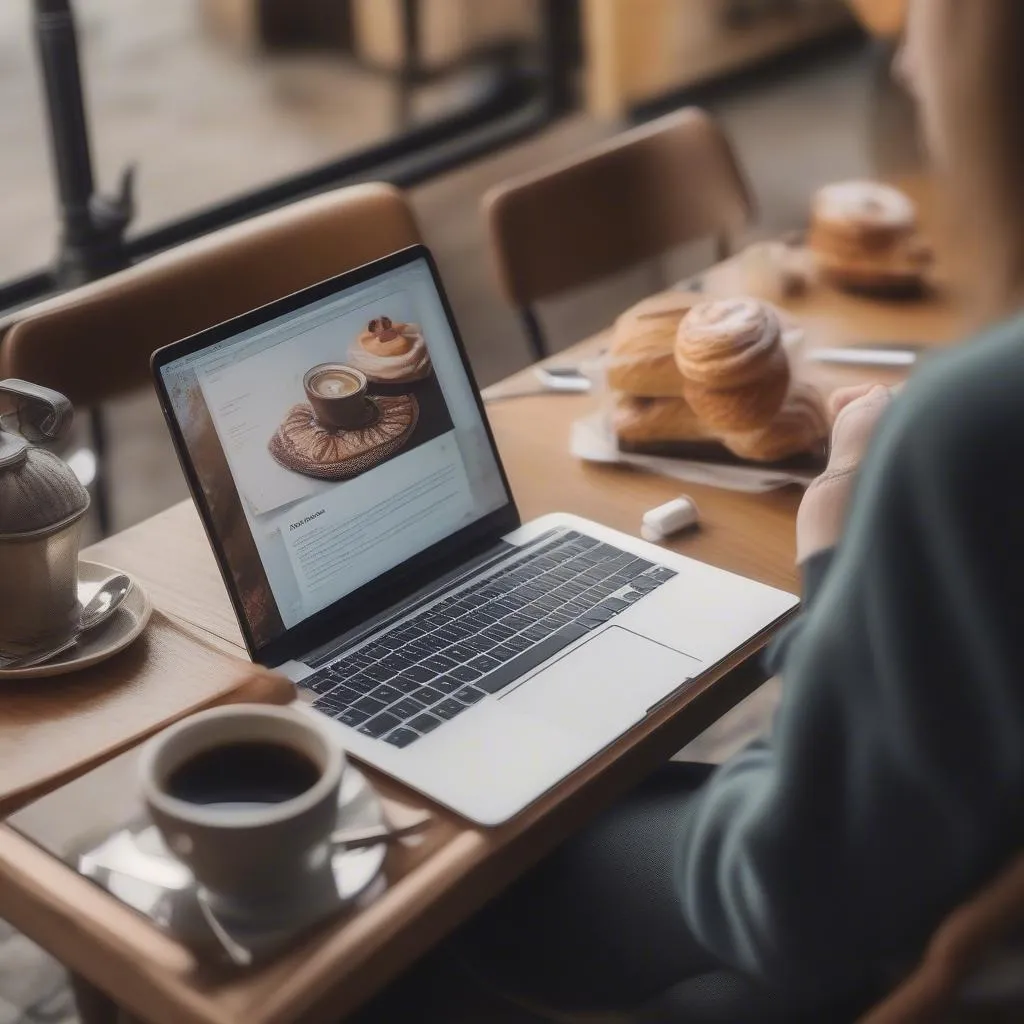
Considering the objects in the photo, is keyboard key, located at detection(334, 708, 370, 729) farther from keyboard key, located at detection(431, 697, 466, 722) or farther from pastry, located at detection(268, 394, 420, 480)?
pastry, located at detection(268, 394, 420, 480)

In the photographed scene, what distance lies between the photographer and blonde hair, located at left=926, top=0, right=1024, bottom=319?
2.10ft

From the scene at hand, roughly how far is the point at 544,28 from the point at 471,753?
12.8 feet

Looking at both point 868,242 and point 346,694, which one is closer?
point 346,694

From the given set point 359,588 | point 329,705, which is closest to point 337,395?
point 359,588

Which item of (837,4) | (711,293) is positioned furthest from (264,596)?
(837,4)

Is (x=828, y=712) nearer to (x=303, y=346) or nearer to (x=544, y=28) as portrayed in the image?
(x=303, y=346)

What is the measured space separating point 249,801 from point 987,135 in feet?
1.75

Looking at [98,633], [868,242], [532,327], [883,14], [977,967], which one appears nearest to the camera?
[977,967]

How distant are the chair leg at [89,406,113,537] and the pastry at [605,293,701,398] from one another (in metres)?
0.62

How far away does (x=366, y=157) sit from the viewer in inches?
161

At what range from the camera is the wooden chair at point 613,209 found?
190cm

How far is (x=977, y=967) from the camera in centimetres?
61

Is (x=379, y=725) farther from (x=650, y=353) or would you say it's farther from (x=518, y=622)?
(x=650, y=353)

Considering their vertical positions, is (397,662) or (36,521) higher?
(36,521)
